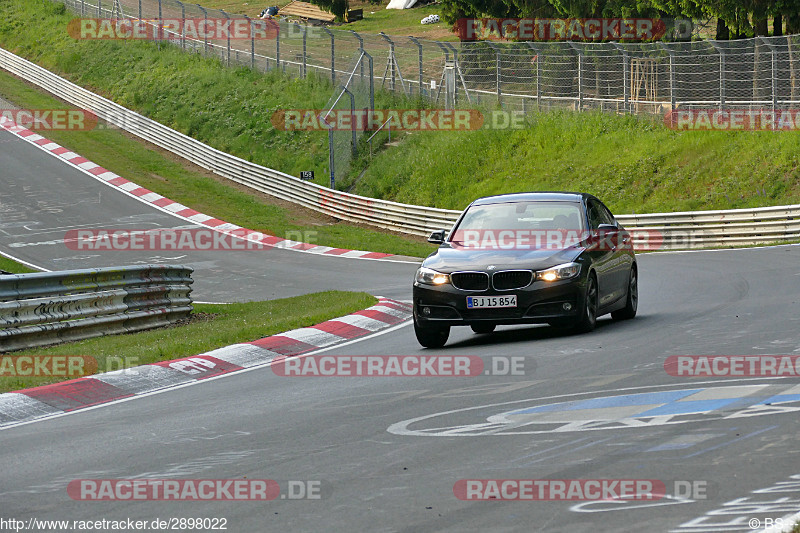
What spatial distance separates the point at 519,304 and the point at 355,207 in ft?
81.5

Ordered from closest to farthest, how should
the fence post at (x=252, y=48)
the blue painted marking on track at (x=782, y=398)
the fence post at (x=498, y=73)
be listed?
the blue painted marking on track at (x=782, y=398) → the fence post at (x=498, y=73) → the fence post at (x=252, y=48)

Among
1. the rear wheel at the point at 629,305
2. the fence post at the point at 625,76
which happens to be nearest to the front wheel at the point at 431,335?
the rear wheel at the point at 629,305

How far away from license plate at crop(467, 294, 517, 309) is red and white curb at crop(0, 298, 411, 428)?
212 centimetres

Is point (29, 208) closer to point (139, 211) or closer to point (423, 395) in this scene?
point (139, 211)

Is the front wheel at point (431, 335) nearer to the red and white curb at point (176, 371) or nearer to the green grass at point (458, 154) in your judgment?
the red and white curb at point (176, 371)

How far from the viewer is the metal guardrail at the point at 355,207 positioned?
1050 inches

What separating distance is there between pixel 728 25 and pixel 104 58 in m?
31.2

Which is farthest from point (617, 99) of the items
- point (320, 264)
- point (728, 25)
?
point (320, 264)

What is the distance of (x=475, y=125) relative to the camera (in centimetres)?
3791

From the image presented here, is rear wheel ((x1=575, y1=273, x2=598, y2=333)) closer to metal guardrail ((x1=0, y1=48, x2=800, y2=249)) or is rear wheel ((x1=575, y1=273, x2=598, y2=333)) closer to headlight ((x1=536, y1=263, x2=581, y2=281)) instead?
headlight ((x1=536, y1=263, x2=581, y2=281))

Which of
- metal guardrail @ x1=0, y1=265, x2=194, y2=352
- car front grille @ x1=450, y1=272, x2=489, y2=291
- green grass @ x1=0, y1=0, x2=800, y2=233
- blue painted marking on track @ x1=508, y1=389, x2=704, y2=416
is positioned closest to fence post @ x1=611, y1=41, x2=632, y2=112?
green grass @ x1=0, y1=0, x2=800, y2=233

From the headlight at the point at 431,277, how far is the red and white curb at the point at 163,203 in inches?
622

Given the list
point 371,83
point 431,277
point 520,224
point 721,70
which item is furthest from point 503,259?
point 371,83

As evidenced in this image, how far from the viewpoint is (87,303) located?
14.7 meters
